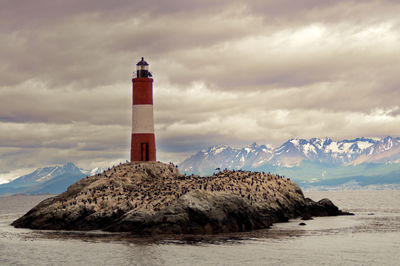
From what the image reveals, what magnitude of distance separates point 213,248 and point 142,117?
3440cm

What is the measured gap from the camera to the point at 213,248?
43.5 metres

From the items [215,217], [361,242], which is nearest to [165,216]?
[215,217]

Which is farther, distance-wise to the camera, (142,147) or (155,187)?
(142,147)

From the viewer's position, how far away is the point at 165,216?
52812 millimetres

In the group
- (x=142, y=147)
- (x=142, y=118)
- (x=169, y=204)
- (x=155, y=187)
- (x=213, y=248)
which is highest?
(x=142, y=118)

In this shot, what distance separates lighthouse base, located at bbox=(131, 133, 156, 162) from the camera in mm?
74500

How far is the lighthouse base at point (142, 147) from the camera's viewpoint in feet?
244

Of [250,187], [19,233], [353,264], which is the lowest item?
[353,264]

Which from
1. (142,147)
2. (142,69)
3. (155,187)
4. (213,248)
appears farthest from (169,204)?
(142,69)

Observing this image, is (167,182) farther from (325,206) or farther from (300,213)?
(325,206)

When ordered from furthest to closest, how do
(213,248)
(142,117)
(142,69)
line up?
(142,69), (142,117), (213,248)

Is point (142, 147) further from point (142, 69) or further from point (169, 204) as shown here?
point (169, 204)

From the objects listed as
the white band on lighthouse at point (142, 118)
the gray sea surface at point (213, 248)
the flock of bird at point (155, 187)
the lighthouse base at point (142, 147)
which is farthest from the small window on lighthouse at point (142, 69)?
the gray sea surface at point (213, 248)

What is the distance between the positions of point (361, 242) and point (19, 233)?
1379 inches
